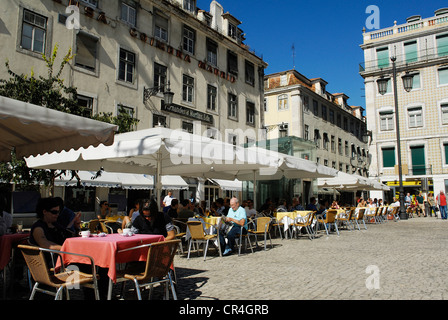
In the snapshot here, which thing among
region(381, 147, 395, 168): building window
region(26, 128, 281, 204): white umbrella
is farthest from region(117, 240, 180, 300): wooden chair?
region(381, 147, 395, 168): building window

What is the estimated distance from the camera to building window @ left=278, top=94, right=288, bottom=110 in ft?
119

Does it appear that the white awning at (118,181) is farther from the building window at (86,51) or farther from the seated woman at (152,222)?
the seated woman at (152,222)

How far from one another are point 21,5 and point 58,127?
13.7 m

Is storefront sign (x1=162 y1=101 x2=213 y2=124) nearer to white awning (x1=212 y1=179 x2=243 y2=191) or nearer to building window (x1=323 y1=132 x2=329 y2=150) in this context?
white awning (x1=212 y1=179 x2=243 y2=191)

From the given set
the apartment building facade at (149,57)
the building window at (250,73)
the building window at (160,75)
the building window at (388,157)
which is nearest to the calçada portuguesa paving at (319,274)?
the apartment building facade at (149,57)

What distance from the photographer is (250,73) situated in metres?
28.6

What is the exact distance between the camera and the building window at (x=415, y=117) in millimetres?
33312

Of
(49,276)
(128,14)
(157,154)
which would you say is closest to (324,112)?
(128,14)

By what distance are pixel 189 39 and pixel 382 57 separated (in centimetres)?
2120

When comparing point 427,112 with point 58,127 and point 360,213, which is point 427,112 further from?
point 58,127

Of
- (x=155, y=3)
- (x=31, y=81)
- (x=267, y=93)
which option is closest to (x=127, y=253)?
(x=31, y=81)

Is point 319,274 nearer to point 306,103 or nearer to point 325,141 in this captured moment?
point 306,103

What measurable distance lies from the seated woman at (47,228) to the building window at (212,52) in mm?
21341

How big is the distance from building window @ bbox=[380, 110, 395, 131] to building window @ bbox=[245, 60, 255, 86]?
553 inches
